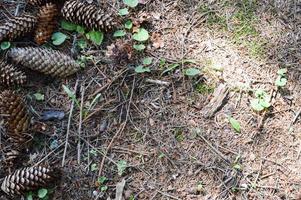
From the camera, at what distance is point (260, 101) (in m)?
2.68

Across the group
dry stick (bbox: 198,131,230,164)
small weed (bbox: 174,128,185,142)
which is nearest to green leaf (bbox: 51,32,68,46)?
small weed (bbox: 174,128,185,142)

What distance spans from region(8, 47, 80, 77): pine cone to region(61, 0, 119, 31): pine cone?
9.5 inches

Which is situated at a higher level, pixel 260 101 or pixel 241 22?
pixel 241 22

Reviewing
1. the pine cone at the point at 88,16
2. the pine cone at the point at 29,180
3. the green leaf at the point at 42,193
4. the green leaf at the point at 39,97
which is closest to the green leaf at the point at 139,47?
the pine cone at the point at 88,16

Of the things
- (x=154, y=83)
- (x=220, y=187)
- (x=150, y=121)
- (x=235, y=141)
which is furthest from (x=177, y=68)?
(x=220, y=187)

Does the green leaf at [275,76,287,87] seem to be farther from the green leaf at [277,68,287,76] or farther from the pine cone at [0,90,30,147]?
the pine cone at [0,90,30,147]

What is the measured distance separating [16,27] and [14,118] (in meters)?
0.56

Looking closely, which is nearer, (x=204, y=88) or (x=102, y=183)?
(x=102, y=183)

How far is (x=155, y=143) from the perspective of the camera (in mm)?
2645

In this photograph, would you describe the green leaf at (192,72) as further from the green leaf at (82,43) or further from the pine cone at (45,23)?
the pine cone at (45,23)

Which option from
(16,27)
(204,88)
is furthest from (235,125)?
(16,27)

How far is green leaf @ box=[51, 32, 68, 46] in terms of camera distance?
9.33 ft

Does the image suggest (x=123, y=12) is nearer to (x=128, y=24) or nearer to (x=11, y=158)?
(x=128, y=24)

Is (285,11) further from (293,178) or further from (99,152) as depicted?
(99,152)
